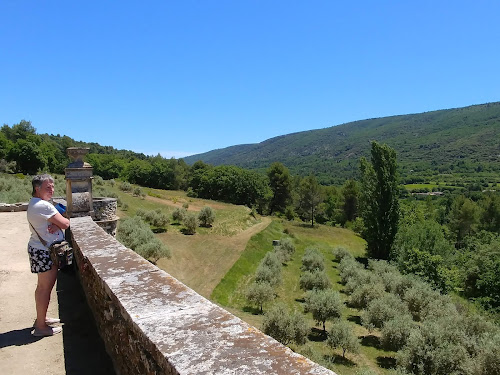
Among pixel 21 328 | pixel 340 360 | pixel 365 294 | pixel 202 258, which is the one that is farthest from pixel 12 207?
pixel 365 294

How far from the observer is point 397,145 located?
19388cm

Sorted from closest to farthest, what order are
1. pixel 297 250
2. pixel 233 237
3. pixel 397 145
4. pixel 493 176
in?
pixel 233 237 < pixel 297 250 < pixel 493 176 < pixel 397 145

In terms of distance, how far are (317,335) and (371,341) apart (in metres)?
2.72

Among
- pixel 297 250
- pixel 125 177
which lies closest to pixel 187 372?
pixel 297 250

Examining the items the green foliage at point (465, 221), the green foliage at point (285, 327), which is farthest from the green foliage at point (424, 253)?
the green foliage at point (465, 221)

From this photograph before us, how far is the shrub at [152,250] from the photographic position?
2005cm

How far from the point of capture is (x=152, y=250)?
2047 centimetres

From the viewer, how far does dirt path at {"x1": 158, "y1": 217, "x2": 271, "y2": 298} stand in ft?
73.3

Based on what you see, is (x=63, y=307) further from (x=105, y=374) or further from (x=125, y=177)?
(x=125, y=177)

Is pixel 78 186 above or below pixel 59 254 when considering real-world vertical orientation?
above

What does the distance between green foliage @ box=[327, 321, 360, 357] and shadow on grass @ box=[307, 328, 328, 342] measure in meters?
1.93

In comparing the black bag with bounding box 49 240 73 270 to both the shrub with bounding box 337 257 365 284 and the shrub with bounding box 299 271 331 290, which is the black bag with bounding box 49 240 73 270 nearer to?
the shrub with bounding box 299 271 331 290

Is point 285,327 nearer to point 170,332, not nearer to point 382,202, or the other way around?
point 170,332

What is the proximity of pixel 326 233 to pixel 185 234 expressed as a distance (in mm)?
23615
